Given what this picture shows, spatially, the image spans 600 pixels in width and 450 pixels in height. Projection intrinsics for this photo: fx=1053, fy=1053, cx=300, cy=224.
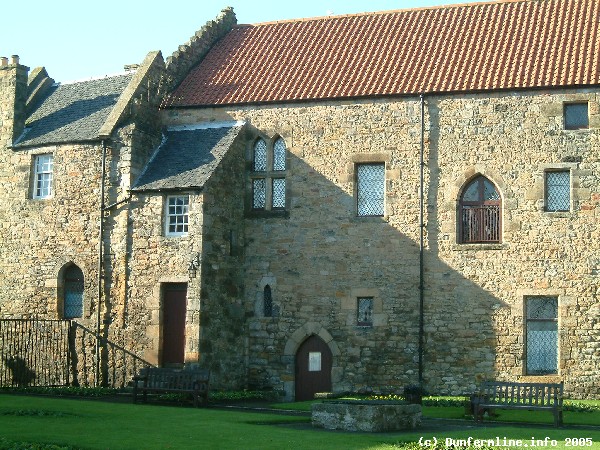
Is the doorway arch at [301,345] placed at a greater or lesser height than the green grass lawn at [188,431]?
greater

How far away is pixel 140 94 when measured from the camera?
32.4 metres

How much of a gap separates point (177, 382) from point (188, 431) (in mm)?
6980

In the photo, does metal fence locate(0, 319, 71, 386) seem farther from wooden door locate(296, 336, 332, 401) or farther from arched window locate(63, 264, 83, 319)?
wooden door locate(296, 336, 332, 401)

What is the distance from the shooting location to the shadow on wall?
99.8 feet

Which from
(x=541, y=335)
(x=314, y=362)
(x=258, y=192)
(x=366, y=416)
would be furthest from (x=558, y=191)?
(x=366, y=416)

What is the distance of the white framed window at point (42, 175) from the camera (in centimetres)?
3253

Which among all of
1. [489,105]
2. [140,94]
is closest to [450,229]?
[489,105]

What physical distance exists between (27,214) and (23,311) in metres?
2.99

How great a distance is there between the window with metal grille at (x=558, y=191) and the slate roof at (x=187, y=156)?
931cm

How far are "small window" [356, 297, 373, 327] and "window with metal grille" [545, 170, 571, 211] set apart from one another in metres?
5.73

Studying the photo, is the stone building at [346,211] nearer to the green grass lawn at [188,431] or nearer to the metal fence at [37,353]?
the metal fence at [37,353]

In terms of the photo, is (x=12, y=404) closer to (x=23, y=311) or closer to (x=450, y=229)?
(x=23, y=311)

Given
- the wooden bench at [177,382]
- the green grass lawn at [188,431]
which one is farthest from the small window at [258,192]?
the green grass lawn at [188,431]

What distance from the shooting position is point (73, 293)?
105ft
